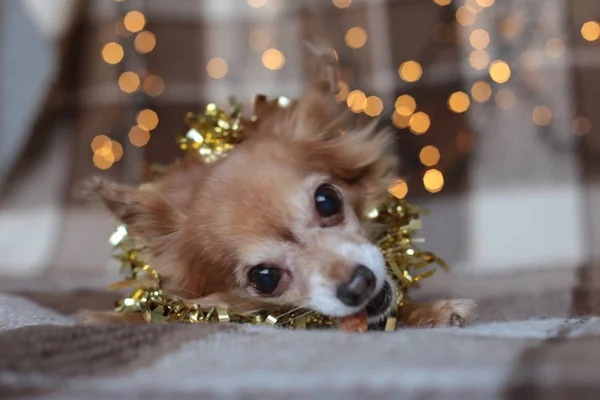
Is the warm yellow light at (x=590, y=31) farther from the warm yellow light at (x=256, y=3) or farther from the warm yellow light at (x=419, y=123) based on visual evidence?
the warm yellow light at (x=256, y=3)

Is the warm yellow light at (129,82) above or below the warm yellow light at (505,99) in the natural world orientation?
above

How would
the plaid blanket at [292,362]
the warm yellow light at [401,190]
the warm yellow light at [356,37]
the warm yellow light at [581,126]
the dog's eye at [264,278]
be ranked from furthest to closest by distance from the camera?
the warm yellow light at [356,37] < the warm yellow light at [581,126] < the warm yellow light at [401,190] < the dog's eye at [264,278] < the plaid blanket at [292,362]

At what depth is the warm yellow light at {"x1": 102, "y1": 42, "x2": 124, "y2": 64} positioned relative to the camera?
1828 mm

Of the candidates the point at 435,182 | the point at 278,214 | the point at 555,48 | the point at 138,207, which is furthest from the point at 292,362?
the point at 555,48

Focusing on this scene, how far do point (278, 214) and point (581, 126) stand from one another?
41.1 inches

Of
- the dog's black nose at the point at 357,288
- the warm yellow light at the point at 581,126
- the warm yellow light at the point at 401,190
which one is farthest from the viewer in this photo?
the warm yellow light at the point at 581,126

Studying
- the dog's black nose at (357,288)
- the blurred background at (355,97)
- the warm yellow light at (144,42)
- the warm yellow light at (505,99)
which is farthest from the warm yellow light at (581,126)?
the warm yellow light at (144,42)

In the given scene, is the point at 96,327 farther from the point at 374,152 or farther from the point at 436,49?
the point at 436,49

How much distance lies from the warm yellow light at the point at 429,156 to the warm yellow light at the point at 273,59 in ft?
1.50

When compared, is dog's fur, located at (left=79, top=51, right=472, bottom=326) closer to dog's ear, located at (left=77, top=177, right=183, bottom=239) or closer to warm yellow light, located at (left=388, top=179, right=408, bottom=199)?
dog's ear, located at (left=77, top=177, right=183, bottom=239)

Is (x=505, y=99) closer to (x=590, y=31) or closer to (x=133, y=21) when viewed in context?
(x=590, y=31)

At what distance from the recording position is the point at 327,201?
1.01m

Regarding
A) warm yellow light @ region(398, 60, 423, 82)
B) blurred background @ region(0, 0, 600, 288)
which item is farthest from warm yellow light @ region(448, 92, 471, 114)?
warm yellow light @ region(398, 60, 423, 82)

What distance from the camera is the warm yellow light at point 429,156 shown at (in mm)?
1722
